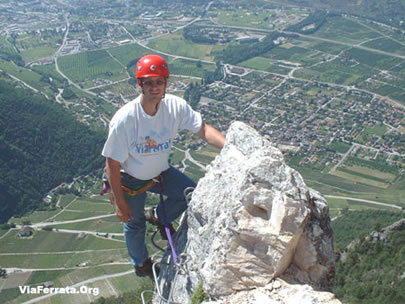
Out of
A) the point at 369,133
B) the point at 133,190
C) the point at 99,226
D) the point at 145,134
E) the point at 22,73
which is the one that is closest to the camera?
the point at 145,134

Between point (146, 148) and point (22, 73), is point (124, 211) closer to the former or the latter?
point (146, 148)

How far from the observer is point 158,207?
735 cm

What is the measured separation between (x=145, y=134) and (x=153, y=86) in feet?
2.49

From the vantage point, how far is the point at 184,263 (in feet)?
21.2

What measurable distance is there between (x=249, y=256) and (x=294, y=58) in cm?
11925

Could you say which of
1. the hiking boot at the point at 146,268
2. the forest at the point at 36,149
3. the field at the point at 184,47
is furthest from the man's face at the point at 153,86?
the field at the point at 184,47

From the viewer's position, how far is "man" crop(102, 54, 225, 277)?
6.01 metres

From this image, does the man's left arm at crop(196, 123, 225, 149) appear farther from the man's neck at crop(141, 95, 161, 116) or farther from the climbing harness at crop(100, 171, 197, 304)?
the man's neck at crop(141, 95, 161, 116)

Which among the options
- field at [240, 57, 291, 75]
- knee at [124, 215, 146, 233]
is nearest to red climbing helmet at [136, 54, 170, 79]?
knee at [124, 215, 146, 233]

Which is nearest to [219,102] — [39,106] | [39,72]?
[39,106]

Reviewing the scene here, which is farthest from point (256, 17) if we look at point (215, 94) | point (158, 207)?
point (158, 207)

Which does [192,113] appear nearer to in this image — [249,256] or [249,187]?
[249,187]

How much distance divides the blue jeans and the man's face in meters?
1.62

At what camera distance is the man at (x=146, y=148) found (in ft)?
19.7
